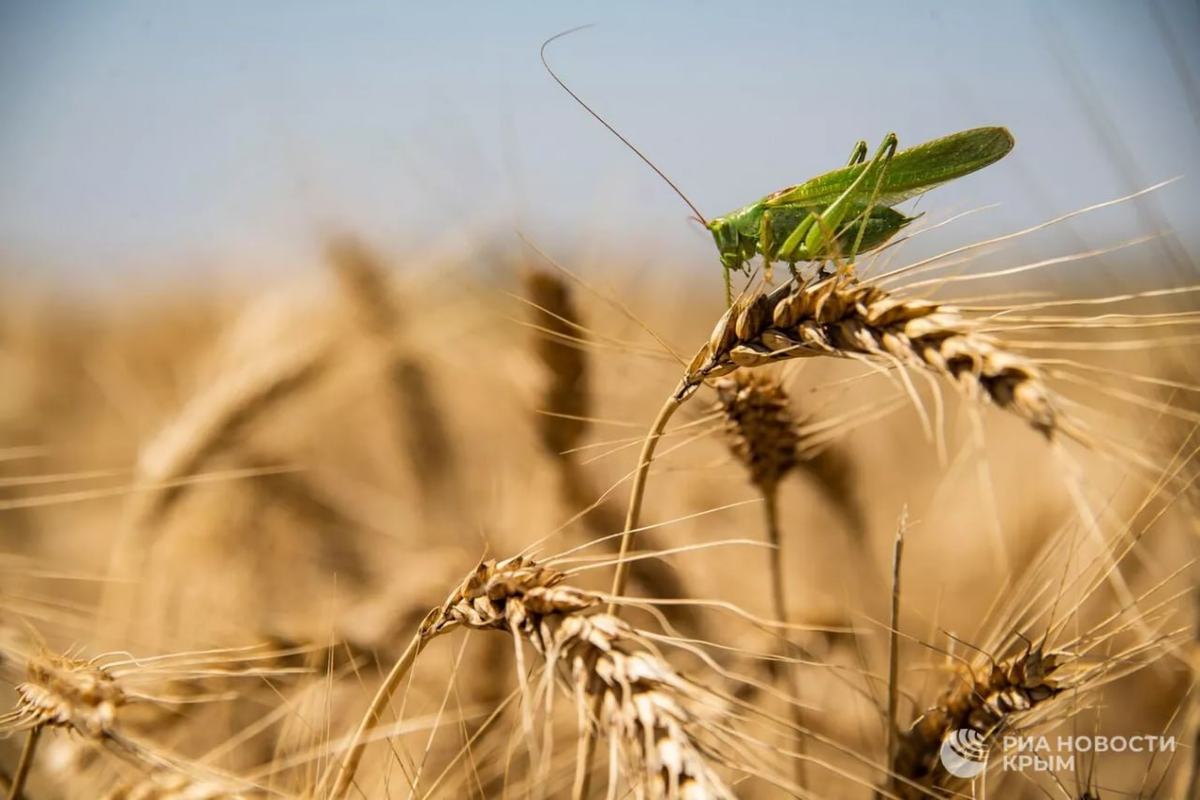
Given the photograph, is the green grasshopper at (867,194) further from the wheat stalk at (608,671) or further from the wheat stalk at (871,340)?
the wheat stalk at (608,671)

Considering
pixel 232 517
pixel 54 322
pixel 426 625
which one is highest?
pixel 54 322

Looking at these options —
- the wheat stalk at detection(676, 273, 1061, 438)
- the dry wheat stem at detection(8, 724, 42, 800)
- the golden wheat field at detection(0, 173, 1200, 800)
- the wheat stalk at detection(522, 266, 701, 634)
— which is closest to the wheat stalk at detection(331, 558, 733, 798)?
the golden wheat field at detection(0, 173, 1200, 800)

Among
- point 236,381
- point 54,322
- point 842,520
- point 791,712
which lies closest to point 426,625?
point 791,712

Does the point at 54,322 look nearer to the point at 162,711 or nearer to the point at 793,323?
the point at 162,711

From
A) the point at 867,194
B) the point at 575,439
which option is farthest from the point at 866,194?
the point at 575,439

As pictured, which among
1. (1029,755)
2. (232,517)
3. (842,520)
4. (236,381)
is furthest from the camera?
(232,517)

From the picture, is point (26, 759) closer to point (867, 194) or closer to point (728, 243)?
point (728, 243)

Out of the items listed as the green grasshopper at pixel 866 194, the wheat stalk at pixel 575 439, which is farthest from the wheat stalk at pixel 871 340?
the wheat stalk at pixel 575 439
